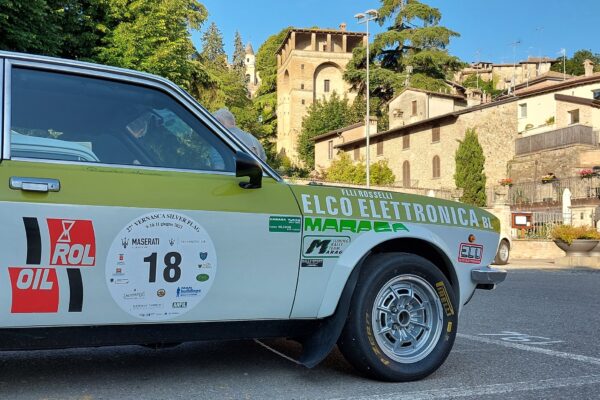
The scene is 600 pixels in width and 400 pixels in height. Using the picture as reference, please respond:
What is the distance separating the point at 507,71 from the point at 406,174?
60468mm

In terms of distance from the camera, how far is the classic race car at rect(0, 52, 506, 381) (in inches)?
119

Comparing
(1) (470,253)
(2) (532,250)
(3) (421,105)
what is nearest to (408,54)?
(3) (421,105)

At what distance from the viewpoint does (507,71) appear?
103 m

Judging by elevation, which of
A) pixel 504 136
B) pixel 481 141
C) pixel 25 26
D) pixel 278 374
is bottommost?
pixel 278 374

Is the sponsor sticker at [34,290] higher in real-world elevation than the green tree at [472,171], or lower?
lower

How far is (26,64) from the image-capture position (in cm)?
325

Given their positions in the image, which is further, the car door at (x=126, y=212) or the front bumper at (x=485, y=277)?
the front bumper at (x=485, y=277)

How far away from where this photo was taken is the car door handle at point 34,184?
2.96 meters

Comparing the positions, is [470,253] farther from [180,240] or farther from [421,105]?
[421,105]

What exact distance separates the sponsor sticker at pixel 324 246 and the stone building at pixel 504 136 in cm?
4172

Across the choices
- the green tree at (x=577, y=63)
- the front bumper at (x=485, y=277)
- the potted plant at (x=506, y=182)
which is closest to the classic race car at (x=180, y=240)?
the front bumper at (x=485, y=277)

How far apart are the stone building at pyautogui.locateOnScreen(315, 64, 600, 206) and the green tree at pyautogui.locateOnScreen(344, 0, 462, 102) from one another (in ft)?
24.4

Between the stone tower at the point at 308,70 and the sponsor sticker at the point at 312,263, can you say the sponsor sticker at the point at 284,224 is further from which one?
the stone tower at the point at 308,70

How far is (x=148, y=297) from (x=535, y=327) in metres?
4.62
